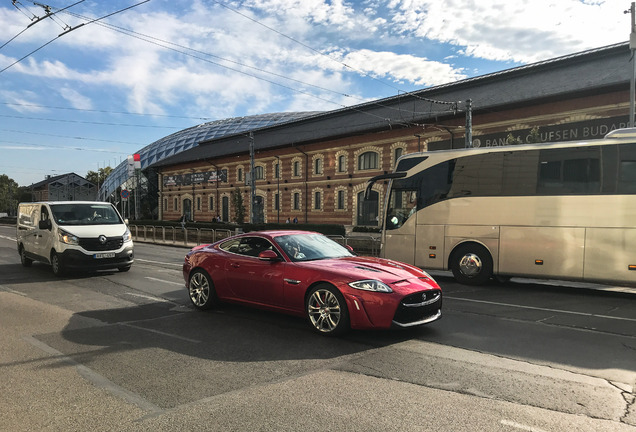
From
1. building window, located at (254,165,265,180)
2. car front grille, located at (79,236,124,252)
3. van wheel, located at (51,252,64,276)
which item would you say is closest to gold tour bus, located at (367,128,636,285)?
car front grille, located at (79,236,124,252)

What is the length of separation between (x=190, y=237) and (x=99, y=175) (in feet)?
365

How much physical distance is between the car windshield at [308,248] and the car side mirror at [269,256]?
8.3 inches

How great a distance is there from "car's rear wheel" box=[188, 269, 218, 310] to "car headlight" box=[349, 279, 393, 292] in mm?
2954

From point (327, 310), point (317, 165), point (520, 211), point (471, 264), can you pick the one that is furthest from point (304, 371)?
point (317, 165)

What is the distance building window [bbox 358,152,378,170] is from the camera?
39.2 metres

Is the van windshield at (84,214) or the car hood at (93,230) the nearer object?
the car hood at (93,230)

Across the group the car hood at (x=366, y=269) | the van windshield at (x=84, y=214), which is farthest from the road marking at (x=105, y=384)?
the van windshield at (x=84, y=214)

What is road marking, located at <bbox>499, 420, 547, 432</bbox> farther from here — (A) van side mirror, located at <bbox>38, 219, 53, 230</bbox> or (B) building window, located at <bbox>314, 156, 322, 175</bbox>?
(B) building window, located at <bbox>314, 156, 322, 175</bbox>

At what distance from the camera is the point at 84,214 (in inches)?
493

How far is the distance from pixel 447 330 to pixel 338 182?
3615cm

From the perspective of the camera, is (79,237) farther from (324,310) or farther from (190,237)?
(190,237)

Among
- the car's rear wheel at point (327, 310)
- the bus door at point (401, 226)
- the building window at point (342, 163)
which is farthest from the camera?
the building window at point (342, 163)

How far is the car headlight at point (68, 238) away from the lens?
37.9 feet

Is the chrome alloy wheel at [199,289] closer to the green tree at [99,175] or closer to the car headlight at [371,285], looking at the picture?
the car headlight at [371,285]
